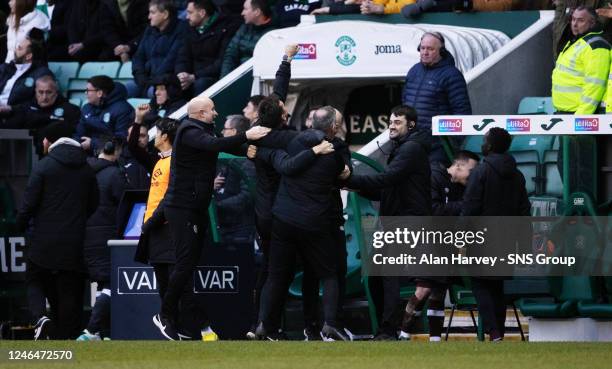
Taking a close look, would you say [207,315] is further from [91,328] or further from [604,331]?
[604,331]

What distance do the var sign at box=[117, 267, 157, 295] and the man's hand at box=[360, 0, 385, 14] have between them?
543cm

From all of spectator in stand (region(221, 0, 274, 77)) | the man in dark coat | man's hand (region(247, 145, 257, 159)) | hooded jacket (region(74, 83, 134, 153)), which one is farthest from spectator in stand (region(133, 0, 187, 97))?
man's hand (region(247, 145, 257, 159))

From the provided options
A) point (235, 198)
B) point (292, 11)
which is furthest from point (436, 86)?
point (292, 11)

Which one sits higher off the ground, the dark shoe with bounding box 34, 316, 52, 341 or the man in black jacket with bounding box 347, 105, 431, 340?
the man in black jacket with bounding box 347, 105, 431, 340

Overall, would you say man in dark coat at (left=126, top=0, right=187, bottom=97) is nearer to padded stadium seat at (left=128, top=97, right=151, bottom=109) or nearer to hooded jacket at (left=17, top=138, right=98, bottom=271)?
padded stadium seat at (left=128, top=97, right=151, bottom=109)

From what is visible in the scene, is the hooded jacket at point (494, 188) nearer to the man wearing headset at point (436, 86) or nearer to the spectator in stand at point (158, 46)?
the man wearing headset at point (436, 86)

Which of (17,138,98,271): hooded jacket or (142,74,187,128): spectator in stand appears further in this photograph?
(142,74,187,128): spectator in stand

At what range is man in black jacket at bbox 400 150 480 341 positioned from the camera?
15047mm

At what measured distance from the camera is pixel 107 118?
65.6 ft

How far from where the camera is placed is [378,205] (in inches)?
640

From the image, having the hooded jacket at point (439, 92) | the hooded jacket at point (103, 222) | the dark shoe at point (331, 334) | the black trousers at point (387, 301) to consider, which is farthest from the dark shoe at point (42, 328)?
the hooded jacket at point (439, 92)

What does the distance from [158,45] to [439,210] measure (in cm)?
672

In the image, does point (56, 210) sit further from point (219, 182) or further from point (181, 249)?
point (181, 249)

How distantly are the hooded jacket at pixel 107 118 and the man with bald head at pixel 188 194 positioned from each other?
18.1ft
